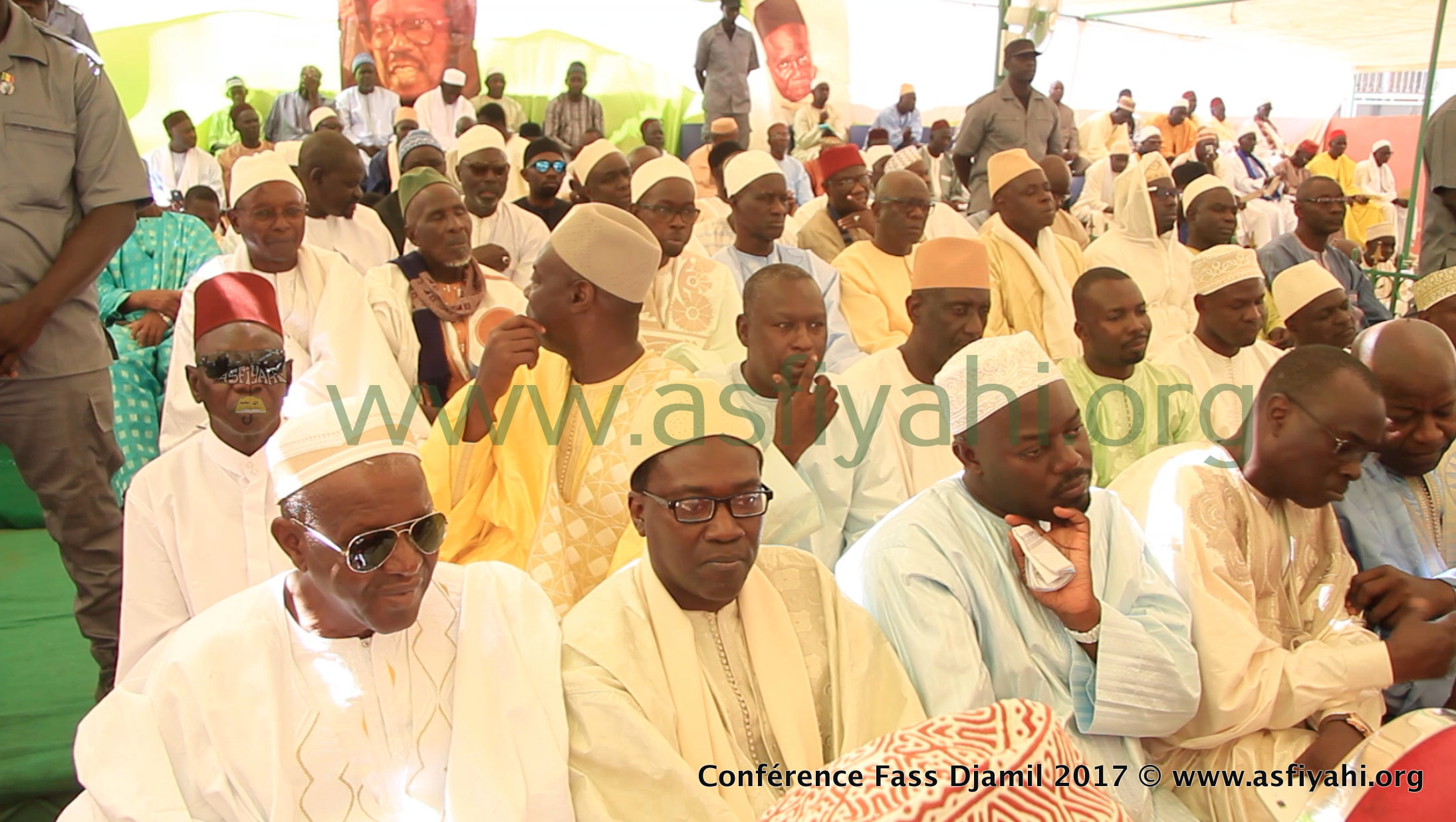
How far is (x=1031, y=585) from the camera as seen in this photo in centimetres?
230

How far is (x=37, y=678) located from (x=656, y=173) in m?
3.31

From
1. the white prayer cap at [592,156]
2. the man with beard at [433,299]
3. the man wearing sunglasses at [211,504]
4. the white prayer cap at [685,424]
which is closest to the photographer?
the white prayer cap at [685,424]

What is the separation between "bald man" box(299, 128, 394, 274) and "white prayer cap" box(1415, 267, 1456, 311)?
14.6 feet

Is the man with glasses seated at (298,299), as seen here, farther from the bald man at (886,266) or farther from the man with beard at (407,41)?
the man with beard at (407,41)

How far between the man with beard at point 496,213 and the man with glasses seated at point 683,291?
3.62ft

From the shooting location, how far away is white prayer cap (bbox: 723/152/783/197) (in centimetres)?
539

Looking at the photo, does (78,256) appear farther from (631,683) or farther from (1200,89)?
(1200,89)

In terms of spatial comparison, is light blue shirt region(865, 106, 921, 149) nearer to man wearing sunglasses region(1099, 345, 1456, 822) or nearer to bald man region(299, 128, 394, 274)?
bald man region(299, 128, 394, 274)

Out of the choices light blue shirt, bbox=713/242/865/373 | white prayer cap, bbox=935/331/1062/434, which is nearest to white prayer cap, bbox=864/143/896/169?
light blue shirt, bbox=713/242/865/373

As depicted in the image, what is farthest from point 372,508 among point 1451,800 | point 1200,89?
point 1200,89

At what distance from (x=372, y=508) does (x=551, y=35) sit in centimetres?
1251

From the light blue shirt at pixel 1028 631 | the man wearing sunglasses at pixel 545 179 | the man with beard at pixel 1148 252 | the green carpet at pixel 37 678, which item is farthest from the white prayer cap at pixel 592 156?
the light blue shirt at pixel 1028 631

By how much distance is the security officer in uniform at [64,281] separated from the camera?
301 centimetres

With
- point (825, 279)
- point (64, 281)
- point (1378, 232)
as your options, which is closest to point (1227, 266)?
point (825, 279)
